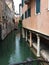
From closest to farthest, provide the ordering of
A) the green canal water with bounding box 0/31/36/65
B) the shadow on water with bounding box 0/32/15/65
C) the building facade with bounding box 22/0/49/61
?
the building facade with bounding box 22/0/49/61
the shadow on water with bounding box 0/32/15/65
the green canal water with bounding box 0/31/36/65

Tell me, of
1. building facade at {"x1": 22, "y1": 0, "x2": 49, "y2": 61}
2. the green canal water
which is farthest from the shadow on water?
building facade at {"x1": 22, "y1": 0, "x2": 49, "y2": 61}

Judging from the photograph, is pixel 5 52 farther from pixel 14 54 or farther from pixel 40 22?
pixel 40 22

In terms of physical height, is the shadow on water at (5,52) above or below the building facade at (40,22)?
below

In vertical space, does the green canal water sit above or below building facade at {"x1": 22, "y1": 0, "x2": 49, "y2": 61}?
below

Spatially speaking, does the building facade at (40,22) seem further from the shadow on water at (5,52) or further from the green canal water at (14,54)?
the shadow on water at (5,52)

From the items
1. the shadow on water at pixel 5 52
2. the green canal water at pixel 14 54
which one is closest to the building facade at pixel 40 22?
the green canal water at pixel 14 54

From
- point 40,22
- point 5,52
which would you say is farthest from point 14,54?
point 40,22

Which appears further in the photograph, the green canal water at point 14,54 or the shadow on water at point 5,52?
the green canal water at point 14,54

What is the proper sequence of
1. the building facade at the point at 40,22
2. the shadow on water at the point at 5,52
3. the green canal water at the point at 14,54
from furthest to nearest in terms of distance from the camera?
the green canal water at the point at 14,54 < the shadow on water at the point at 5,52 < the building facade at the point at 40,22

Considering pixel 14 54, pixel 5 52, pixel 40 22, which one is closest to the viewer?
pixel 40 22

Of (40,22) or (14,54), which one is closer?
(40,22)

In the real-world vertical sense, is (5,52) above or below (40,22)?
below

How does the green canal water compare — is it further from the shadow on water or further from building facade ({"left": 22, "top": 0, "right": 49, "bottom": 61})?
building facade ({"left": 22, "top": 0, "right": 49, "bottom": 61})

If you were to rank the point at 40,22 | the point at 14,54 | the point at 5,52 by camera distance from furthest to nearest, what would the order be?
the point at 5,52, the point at 14,54, the point at 40,22
